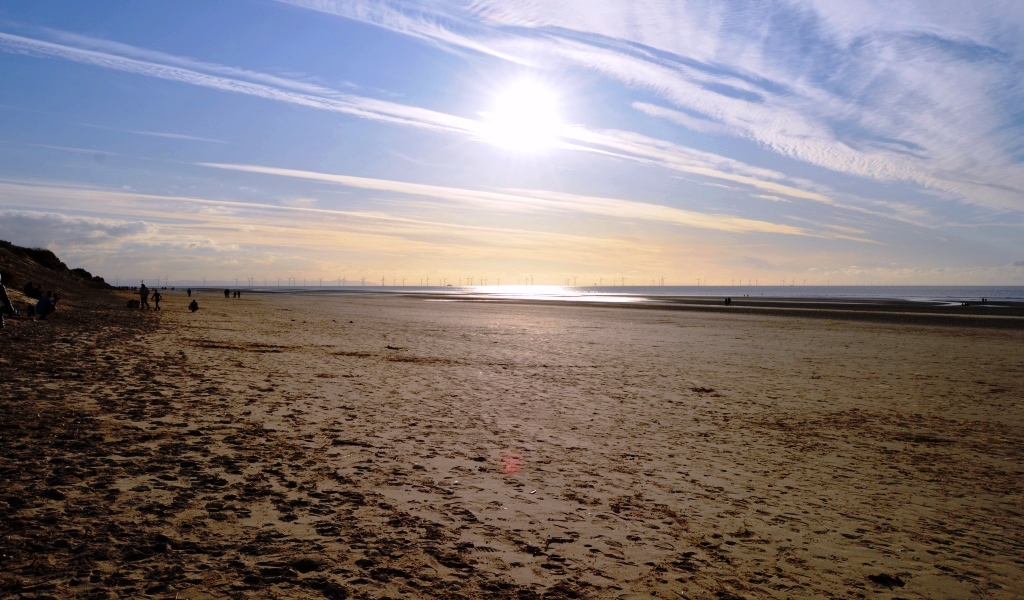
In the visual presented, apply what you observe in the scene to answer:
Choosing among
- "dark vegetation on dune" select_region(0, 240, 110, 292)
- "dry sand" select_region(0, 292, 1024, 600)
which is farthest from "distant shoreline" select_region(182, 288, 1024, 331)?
"dark vegetation on dune" select_region(0, 240, 110, 292)

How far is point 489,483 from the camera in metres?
7.66

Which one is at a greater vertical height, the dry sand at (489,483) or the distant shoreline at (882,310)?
the distant shoreline at (882,310)

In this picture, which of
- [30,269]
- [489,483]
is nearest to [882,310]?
[489,483]

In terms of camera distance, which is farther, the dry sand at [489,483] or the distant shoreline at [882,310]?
the distant shoreline at [882,310]

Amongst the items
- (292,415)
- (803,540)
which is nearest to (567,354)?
(292,415)

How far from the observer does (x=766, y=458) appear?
9.34m

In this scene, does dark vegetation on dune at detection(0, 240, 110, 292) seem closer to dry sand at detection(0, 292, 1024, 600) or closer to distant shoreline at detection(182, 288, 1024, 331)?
dry sand at detection(0, 292, 1024, 600)

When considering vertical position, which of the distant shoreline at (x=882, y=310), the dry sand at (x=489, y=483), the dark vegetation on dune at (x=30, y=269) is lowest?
the dry sand at (x=489, y=483)

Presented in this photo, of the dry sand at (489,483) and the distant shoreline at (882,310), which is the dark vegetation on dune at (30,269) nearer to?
the dry sand at (489,483)

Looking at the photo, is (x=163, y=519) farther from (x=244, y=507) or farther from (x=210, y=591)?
(x=210, y=591)

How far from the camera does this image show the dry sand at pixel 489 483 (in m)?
5.18

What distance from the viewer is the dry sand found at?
204 inches

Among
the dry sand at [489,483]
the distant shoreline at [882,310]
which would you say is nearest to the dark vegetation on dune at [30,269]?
the dry sand at [489,483]

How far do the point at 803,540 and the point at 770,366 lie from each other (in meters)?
15.1
